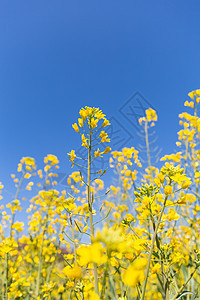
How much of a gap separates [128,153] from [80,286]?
7.00 feet

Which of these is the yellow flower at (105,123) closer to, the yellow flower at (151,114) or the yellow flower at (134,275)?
the yellow flower at (134,275)

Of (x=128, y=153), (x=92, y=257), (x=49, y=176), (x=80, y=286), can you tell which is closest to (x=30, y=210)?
(x=49, y=176)

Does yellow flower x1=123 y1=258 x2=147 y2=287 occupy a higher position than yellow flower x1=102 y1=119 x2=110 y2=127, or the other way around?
yellow flower x1=102 y1=119 x2=110 y2=127

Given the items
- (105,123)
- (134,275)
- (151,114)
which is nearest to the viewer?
(134,275)

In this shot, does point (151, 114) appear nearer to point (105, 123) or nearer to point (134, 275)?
point (105, 123)

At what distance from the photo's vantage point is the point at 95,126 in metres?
1.27

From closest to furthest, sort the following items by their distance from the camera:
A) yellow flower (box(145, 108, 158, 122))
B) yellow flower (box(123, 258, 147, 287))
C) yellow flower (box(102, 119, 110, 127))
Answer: yellow flower (box(123, 258, 147, 287))
yellow flower (box(102, 119, 110, 127))
yellow flower (box(145, 108, 158, 122))

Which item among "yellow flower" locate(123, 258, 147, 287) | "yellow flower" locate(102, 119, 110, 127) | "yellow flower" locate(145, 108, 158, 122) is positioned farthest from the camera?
"yellow flower" locate(145, 108, 158, 122)

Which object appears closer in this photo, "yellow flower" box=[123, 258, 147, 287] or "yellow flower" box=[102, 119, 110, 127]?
"yellow flower" box=[123, 258, 147, 287]

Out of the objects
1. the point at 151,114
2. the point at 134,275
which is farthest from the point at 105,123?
the point at 151,114

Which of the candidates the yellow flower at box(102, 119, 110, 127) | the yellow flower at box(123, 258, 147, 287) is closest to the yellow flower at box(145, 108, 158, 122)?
the yellow flower at box(102, 119, 110, 127)

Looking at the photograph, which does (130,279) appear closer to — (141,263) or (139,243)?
(141,263)

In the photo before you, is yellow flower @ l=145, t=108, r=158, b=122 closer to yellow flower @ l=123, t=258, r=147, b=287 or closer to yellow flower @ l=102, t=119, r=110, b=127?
yellow flower @ l=102, t=119, r=110, b=127

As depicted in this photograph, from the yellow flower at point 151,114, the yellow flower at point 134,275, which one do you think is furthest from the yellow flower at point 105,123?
the yellow flower at point 151,114
